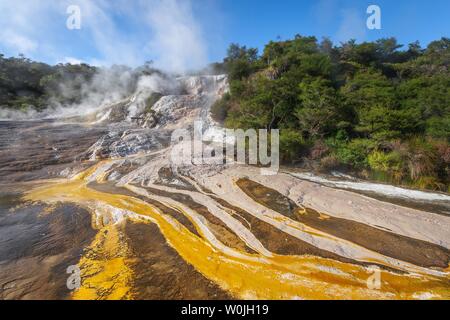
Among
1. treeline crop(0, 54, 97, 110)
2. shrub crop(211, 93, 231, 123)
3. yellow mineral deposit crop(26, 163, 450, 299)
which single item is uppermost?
treeline crop(0, 54, 97, 110)

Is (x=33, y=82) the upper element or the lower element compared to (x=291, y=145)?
upper

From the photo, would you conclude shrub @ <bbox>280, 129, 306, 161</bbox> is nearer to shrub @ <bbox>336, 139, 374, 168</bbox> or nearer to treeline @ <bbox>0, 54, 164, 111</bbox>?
shrub @ <bbox>336, 139, 374, 168</bbox>

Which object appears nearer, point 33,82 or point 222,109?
point 222,109

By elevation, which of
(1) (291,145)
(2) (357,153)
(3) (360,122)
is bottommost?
(2) (357,153)

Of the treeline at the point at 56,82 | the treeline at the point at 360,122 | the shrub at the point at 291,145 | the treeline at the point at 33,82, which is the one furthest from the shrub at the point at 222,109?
the treeline at the point at 33,82

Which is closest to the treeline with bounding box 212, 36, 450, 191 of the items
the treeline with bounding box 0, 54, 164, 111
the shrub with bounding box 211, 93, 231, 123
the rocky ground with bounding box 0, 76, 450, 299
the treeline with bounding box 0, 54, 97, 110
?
the rocky ground with bounding box 0, 76, 450, 299

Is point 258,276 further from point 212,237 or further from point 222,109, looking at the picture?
point 222,109

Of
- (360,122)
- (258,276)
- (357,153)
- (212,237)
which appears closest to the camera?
(258,276)

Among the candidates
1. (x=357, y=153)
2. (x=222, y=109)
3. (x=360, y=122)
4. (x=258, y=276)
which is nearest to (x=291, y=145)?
(x=357, y=153)

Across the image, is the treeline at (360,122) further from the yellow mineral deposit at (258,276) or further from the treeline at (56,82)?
the treeline at (56,82)
